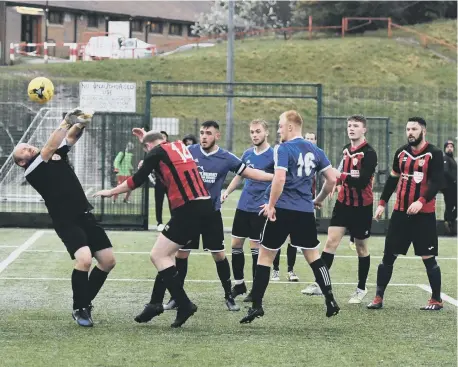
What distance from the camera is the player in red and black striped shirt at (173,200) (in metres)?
10.2

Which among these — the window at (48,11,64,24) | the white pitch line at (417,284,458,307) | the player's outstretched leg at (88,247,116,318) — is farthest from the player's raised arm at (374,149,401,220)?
the window at (48,11,64,24)

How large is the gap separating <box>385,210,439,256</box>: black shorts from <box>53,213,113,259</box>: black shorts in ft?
10.3

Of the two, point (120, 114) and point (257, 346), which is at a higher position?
point (120, 114)

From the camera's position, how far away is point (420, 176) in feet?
37.8

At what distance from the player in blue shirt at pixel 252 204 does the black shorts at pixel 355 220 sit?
35.2 inches

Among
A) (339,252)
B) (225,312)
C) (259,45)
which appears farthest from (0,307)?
(259,45)

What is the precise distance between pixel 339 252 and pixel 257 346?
8.42 meters

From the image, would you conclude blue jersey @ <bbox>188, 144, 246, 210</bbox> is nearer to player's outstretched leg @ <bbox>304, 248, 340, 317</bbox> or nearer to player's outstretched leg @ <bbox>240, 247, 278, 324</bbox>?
player's outstretched leg @ <bbox>240, 247, 278, 324</bbox>

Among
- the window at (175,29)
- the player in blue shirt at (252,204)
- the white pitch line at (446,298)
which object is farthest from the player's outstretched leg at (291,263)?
the window at (175,29)

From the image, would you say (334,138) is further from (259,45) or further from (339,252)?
(259,45)

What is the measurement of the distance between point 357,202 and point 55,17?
60705 millimetres

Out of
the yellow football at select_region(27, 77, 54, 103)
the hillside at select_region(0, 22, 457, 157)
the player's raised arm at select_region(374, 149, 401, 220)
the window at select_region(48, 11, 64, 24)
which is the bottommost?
the player's raised arm at select_region(374, 149, 401, 220)

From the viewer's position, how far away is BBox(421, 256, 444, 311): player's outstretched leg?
37.6 ft

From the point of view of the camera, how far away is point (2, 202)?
21.3 metres
